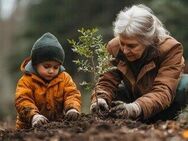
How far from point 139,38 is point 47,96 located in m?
1.07

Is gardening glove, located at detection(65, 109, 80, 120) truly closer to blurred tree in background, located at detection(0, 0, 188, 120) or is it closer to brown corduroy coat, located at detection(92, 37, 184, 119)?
brown corduroy coat, located at detection(92, 37, 184, 119)

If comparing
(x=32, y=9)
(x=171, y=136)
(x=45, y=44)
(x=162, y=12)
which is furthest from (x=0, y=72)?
(x=171, y=136)

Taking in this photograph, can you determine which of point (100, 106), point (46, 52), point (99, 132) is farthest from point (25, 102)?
point (99, 132)

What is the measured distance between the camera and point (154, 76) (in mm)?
6422

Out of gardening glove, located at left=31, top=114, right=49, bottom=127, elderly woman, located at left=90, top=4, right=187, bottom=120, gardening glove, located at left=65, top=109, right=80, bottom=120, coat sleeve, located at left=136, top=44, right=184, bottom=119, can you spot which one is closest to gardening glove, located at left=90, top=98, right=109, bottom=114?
elderly woman, located at left=90, top=4, right=187, bottom=120

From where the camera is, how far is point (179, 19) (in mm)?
12398

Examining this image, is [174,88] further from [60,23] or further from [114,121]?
[60,23]

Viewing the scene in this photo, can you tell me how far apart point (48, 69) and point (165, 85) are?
1135 mm

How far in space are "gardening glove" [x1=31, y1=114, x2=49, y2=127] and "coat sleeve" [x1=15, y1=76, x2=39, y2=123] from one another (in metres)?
0.10

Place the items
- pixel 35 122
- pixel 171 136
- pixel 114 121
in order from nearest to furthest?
pixel 171 136
pixel 114 121
pixel 35 122

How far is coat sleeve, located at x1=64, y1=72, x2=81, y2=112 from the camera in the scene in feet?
20.2

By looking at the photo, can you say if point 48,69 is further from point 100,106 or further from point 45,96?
point 100,106

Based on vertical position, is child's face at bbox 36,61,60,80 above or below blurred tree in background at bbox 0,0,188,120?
below

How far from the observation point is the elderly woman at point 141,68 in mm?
6000
